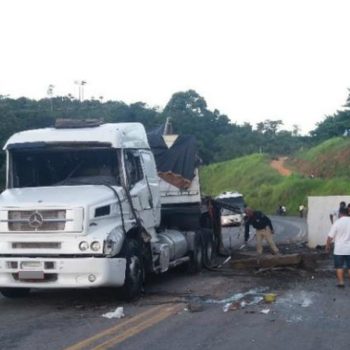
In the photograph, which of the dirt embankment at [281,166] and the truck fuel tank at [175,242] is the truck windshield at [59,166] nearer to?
the truck fuel tank at [175,242]

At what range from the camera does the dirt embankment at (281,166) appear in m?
86.7

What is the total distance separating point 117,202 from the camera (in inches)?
473

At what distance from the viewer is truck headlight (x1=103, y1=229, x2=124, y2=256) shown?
11102 millimetres

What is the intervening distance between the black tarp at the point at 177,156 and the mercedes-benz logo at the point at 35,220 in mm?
5284

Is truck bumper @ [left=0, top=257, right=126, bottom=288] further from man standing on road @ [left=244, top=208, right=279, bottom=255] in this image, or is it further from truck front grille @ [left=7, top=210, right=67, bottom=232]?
man standing on road @ [left=244, top=208, right=279, bottom=255]

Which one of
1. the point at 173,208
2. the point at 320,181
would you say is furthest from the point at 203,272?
the point at 320,181

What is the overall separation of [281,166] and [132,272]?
3160 inches

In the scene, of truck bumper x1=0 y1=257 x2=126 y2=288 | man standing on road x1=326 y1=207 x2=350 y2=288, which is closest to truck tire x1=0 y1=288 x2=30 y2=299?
truck bumper x1=0 y1=257 x2=126 y2=288

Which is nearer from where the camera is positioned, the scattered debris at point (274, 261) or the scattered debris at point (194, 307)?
the scattered debris at point (194, 307)

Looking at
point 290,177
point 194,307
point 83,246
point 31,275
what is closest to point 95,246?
point 83,246

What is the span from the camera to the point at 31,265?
11.1 m

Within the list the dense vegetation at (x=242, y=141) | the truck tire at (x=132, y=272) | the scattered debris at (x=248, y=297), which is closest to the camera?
the scattered debris at (x=248, y=297)

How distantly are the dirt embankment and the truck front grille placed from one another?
7551 centimetres

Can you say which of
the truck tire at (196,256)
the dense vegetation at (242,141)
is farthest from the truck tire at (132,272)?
the dense vegetation at (242,141)
